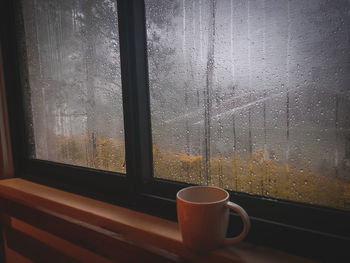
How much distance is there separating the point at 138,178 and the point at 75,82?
525 millimetres

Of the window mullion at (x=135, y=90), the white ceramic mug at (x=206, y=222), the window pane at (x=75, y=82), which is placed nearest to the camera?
the white ceramic mug at (x=206, y=222)

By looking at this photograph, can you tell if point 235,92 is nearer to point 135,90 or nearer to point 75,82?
point 135,90

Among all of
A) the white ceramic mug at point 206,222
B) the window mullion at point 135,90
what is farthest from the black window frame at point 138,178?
the white ceramic mug at point 206,222

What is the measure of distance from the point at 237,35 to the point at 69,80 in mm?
766

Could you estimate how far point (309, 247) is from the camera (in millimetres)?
558

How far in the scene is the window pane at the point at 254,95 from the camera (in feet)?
1.81

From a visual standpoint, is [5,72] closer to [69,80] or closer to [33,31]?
[33,31]

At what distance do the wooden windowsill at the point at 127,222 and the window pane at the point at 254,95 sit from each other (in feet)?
0.49

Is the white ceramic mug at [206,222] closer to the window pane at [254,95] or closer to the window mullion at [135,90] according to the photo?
the window pane at [254,95]

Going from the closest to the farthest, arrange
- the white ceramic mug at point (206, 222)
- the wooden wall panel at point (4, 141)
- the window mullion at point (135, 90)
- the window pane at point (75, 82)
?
the white ceramic mug at point (206, 222), the window mullion at point (135, 90), the window pane at point (75, 82), the wooden wall panel at point (4, 141)

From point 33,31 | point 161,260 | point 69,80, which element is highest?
point 33,31

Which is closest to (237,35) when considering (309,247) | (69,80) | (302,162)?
(302,162)

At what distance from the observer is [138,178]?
843mm

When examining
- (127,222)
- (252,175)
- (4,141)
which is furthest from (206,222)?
(4,141)
